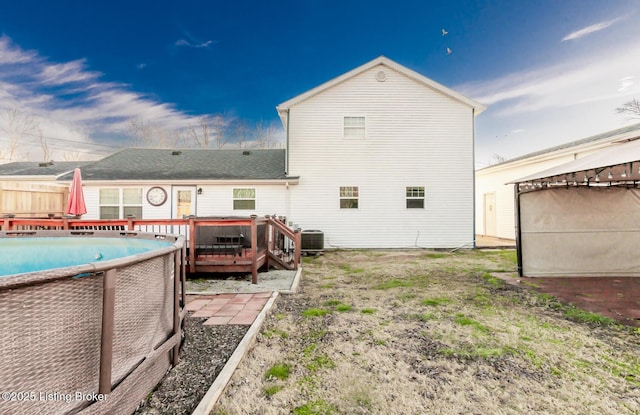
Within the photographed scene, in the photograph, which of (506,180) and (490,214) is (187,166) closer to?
(506,180)

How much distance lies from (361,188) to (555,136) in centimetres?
1783

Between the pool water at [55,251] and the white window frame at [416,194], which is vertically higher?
the white window frame at [416,194]

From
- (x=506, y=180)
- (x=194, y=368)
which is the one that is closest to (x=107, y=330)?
(x=194, y=368)

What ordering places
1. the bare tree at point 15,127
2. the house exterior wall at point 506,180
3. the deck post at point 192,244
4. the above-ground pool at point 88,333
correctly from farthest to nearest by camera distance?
1. the bare tree at point 15,127
2. the house exterior wall at point 506,180
3. the deck post at point 192,244
4. the above-ground pool at point 88,333

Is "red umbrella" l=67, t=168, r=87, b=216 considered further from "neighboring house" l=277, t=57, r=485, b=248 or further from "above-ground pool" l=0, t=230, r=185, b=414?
"neighboring house" l=277, t=57, r=485, b=248

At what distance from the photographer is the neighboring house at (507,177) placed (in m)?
11.6

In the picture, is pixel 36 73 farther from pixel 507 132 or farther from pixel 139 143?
pixel 507 132

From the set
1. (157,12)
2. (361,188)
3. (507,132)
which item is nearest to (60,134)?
(157,12)

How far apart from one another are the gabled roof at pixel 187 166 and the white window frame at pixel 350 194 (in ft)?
7.94

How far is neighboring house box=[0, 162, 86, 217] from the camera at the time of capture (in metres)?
11.6

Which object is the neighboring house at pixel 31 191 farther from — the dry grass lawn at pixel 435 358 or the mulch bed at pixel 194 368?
the dry grass lawn at pixel 435 358

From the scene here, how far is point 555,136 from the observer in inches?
813

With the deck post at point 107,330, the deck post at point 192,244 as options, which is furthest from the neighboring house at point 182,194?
the deck post at point 107,330

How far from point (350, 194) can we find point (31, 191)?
13.2 m
